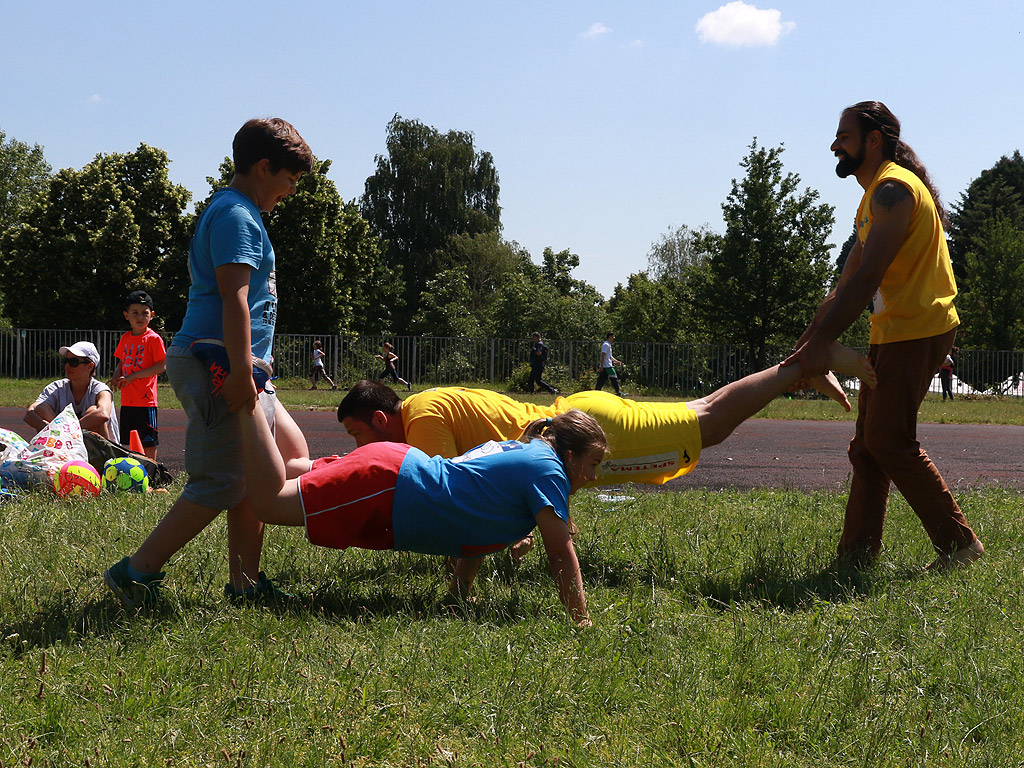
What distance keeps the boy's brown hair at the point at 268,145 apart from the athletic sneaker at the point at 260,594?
179cm

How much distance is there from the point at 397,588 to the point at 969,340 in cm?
4053

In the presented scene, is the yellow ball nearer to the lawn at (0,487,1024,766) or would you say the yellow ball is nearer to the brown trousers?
the lawn at (0,487,1024,766)

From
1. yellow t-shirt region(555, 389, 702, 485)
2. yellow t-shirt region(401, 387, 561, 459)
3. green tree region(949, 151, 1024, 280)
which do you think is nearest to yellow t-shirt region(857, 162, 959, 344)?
yellow t-shirt region(555, 389, 702, 485)

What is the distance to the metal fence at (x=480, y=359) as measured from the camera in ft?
104

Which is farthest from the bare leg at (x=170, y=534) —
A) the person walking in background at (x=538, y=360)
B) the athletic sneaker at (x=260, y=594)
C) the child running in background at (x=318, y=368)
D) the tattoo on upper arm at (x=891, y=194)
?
the child running in background at (x=318, y=368)

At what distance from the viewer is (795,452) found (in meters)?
11.8

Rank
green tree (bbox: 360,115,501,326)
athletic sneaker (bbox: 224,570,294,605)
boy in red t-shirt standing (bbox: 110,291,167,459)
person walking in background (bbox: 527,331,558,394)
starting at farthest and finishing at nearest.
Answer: green tree (bbox: 360,115,501,326), person walking in background (bbox: 527,331,558,394), boy in red t-shirt standing (bbox: 110,291,167,459), athletic sneaker (bbox: 224,570,294,605)

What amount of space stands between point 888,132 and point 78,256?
119 feet

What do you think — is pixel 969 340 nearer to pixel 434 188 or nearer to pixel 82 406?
pixel 434 188

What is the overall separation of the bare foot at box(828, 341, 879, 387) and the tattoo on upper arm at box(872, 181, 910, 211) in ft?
2.37

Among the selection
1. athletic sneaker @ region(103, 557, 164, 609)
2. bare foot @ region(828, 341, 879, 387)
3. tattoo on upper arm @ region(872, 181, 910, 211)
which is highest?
tattoo on upper arm @ region(872, 181, 910, 211)

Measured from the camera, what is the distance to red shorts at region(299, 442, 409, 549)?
3578 millimetres

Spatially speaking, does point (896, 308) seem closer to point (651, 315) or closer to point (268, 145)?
point (268, 145)

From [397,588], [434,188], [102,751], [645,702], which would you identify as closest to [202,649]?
[102,751]
